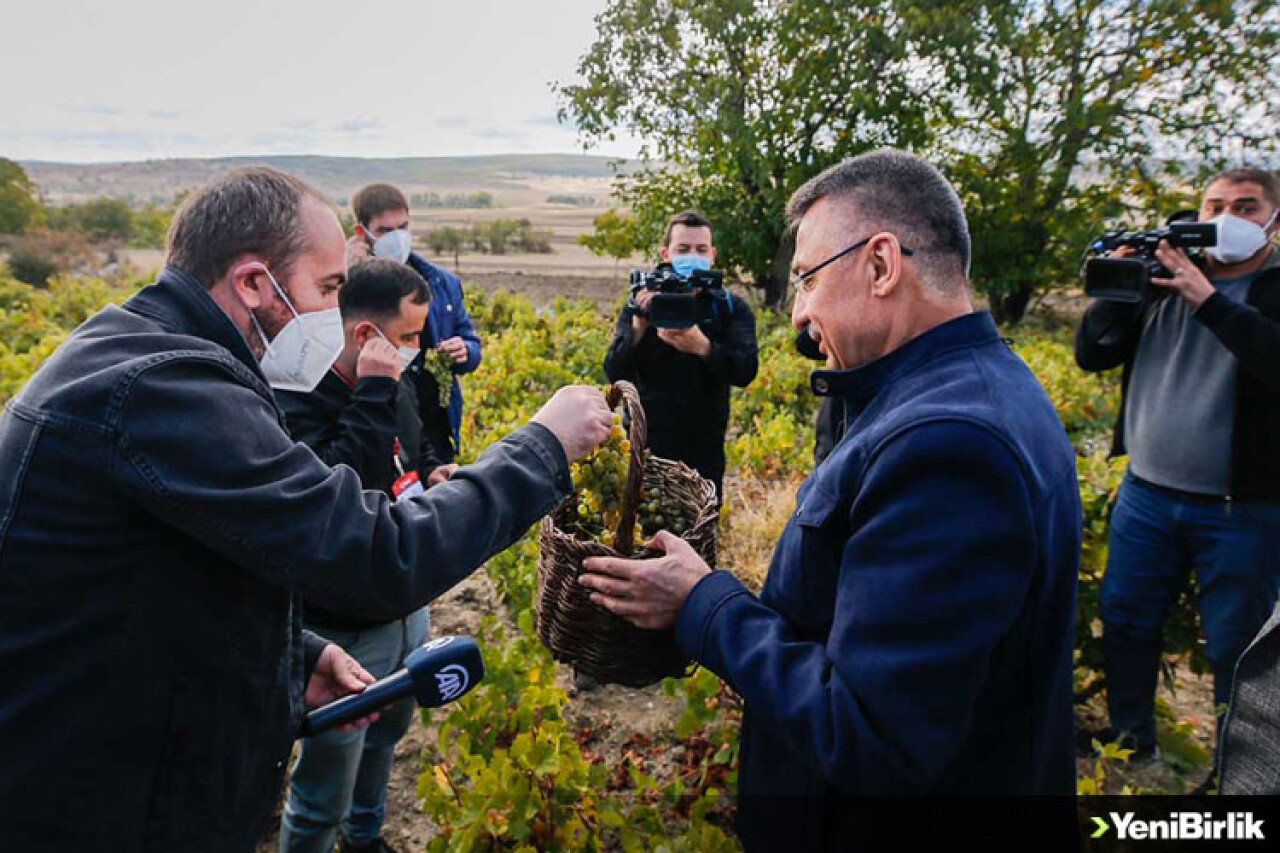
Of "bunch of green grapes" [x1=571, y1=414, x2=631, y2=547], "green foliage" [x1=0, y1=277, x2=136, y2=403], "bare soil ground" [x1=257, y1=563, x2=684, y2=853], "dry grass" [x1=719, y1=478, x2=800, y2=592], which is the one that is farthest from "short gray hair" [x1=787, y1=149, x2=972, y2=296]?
"green foliage" [x1=0, y1=277, x2=136, y2=403]

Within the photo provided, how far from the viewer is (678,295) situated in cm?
400

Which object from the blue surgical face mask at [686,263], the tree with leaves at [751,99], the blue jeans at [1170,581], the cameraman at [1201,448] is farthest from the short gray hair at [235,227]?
the tree with leaves at [751,99]

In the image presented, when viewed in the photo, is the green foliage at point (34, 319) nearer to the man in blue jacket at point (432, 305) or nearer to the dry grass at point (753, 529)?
the man in blue jacket at point (432, 305)

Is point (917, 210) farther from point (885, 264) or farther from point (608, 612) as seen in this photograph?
point (608, 612)

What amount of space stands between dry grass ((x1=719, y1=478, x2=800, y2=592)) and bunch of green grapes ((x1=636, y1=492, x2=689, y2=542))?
2521 millimetres

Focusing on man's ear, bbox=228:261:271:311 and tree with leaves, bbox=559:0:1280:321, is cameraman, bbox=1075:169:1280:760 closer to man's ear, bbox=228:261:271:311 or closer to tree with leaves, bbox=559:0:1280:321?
man's ear, bbox=228:261:271:311

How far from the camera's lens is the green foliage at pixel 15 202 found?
103ft

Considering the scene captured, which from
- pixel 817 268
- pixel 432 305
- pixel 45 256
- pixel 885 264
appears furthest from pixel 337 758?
pixel 45 256

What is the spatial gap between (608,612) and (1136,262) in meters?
2.97

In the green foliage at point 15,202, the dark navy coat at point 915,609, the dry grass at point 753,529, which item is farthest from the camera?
the green foliage at point 15,202

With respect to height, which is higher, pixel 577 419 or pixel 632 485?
pixel 577 419

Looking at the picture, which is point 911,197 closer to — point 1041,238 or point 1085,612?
point 1085,612

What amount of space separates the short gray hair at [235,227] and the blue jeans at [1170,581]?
3.61m

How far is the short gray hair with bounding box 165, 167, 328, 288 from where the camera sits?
66.6 inches
